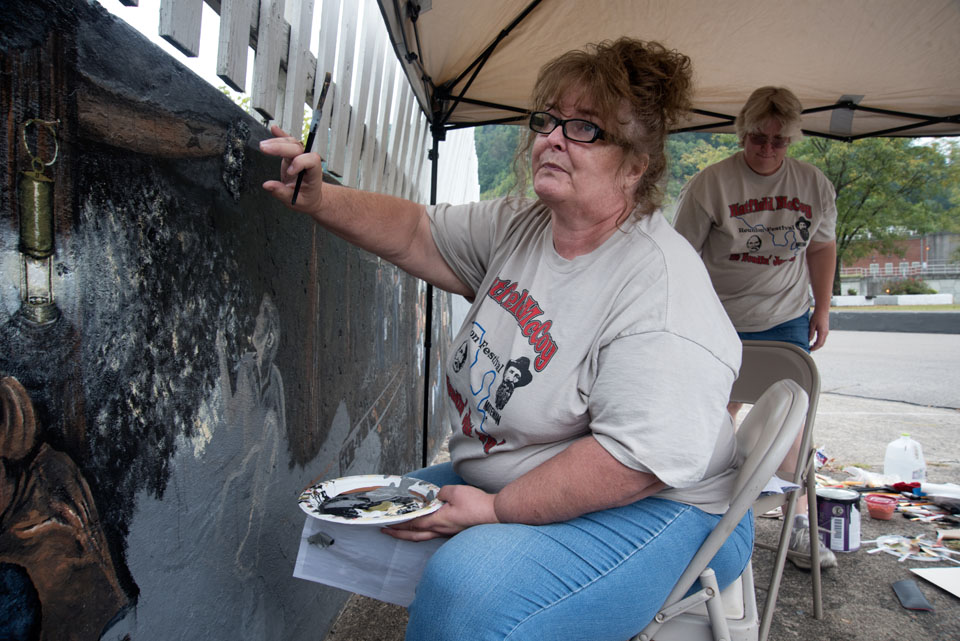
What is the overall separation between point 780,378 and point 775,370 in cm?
4

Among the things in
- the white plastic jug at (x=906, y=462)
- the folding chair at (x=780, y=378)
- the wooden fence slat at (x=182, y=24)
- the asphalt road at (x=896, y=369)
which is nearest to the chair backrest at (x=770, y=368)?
the folding chair at (x=780, y=378)

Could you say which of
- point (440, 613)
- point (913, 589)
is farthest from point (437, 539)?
point (913, 589)

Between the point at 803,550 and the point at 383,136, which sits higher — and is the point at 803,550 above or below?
below

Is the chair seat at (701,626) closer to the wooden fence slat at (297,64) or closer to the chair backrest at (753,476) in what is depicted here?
the chair backrest at (753,476)

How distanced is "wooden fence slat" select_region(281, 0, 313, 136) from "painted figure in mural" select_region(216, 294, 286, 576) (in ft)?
1.63

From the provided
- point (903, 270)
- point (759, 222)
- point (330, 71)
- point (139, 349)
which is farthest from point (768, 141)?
point (903, 270)

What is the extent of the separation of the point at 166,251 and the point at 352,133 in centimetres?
130

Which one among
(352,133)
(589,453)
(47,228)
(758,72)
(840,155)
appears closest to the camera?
(47,228)

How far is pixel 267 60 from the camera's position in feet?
5.21

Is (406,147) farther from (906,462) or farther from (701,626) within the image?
(906,462)

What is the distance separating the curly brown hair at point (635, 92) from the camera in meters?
1.64

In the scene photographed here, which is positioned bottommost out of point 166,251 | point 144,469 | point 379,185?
point 144,469

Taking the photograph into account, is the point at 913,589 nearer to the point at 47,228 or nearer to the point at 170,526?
the point at 170,526

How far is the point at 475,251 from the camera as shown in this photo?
1.97m
